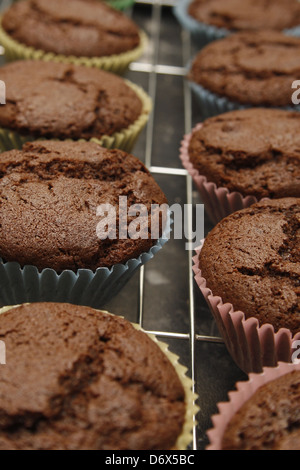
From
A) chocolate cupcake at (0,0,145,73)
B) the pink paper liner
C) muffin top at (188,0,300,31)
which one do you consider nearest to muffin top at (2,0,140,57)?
chocolate cupcake at (0,0,145,73)

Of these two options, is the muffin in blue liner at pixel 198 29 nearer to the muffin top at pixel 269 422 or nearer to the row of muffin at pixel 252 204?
the row of muffin at pixel 252 204

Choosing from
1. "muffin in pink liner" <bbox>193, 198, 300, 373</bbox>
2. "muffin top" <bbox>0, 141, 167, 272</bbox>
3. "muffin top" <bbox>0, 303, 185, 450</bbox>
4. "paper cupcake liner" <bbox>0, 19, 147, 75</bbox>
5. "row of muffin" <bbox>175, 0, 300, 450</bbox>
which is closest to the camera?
"muffin top" <bbox>0, 303, 185, 450</bbox>

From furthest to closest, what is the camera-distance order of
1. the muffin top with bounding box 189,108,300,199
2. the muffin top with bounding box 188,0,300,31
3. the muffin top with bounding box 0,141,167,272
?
the muffin top with bounding box 188,0,300,31 < the muffin top with bounding box 189,108,300,199 < the muffin top with bounding box 0,141,167,272

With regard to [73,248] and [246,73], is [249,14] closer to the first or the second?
[246,73]

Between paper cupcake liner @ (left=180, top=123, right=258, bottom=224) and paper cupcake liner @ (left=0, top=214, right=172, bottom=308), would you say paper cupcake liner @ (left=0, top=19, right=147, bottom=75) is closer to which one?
paper cupcake liner @ (left=180, top=123, right=258, bottom=224)

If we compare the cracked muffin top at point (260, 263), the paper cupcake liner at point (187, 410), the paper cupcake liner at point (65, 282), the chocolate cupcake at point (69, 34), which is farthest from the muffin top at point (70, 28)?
the paper cupcake liner at point (187, 410)

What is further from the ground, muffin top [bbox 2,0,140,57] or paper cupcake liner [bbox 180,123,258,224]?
muffin top [bbox 2,0,140,57]

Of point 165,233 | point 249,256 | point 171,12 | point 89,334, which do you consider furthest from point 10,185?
point 171,12
